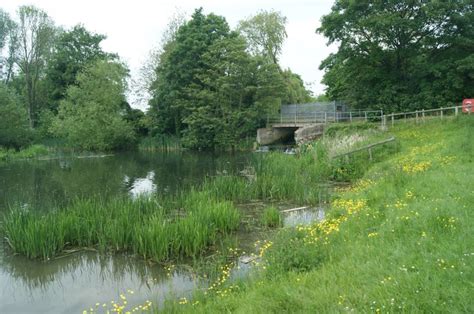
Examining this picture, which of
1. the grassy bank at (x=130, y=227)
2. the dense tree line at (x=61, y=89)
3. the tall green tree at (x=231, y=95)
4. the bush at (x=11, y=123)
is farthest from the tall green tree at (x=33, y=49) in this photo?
the grassy bank at (x=130, y=227)

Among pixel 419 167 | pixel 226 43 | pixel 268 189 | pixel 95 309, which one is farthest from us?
pixel 226 43

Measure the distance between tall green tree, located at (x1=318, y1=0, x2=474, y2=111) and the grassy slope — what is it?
27.0m

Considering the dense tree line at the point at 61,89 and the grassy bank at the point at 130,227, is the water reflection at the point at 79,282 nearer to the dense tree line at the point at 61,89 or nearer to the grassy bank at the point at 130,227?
the grassy bank at the point at 130,227

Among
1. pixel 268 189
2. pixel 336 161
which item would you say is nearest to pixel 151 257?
pixel 268 189

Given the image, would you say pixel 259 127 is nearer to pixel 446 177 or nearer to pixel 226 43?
pixel 226 43

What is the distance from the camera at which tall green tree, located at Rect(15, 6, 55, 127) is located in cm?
5541

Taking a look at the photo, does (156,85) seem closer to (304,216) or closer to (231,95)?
(231,95)

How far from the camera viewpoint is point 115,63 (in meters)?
51.6

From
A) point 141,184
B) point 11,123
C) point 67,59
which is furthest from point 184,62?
point 141,184

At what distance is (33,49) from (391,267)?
62.6 m

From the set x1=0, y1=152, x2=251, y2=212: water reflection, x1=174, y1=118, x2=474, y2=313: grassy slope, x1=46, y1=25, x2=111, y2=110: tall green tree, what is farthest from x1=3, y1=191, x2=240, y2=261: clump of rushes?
x1=46, y1=25, x2=111, y2=110: tall green tree

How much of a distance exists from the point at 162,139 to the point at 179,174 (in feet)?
91.2

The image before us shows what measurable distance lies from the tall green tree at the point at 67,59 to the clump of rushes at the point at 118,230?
50545 mm

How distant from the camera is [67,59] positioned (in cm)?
5738
